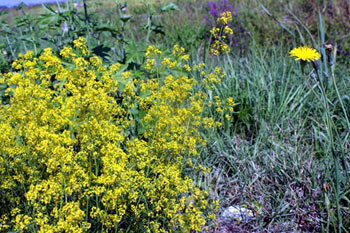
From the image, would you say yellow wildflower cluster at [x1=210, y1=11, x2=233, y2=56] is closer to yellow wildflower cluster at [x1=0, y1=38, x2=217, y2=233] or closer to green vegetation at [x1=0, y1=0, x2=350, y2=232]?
green vegetation at [x1=0, y1=0, x2=350, y2=232]

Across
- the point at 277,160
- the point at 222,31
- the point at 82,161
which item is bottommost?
the point at 277,160

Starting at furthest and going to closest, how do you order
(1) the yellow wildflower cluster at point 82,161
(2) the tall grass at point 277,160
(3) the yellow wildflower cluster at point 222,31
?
(2) the tall grass at point 277,160
(3) the yellow wildflower cluster at point 222,31
(1) the yellow wildflower cluster at point 82,161

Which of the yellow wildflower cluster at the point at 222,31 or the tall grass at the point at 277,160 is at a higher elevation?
the yellow wildflower cluster at the point at 222,31

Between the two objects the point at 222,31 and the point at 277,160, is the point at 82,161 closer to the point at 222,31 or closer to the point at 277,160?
the point at 222,31

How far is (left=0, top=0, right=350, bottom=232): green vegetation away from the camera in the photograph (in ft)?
5.88

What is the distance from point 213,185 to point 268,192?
0.42 metres

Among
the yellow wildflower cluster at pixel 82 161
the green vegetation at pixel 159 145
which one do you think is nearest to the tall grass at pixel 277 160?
the green vegetation at pixel 159 145

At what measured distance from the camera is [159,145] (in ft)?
6.56

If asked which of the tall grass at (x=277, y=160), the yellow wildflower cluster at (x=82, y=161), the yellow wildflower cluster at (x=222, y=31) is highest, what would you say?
the yellow wildflower cluster at (x=222, y=31)

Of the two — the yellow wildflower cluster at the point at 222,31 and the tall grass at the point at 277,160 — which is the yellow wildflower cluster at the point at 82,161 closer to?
the yellow wildflower cluster at the point at 222,31

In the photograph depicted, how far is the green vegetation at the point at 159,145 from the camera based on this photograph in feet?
5.88

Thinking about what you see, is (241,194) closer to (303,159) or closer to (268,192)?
(268,192)

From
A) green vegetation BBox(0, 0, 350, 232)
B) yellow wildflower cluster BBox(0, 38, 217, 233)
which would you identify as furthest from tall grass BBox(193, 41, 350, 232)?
yellow wildflower cluster BBox(0, 38, 217, 233)

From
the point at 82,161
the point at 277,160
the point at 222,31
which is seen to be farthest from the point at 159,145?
the point at 277,160
